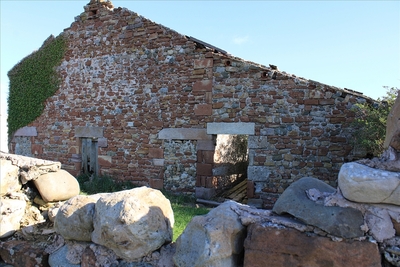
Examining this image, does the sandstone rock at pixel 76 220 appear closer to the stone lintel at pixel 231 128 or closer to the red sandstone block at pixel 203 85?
the stone lintel at pixel 231 128

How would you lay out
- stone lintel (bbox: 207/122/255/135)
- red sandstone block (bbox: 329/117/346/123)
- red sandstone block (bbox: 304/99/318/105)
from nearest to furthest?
red sandstone block (bbox: 329/117/346/123) → red sandstone block (bbox: 304/99/318/105) → stone lintel (bbox: 207/122/255/135)

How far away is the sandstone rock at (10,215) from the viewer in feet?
10.2

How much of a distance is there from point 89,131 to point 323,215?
852 cm

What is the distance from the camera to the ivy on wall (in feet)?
34.3

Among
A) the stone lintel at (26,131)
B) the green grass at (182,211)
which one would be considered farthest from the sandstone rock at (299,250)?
the stone lintel at (26,131)

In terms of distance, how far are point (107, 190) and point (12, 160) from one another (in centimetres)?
550

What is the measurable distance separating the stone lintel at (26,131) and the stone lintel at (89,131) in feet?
6.60

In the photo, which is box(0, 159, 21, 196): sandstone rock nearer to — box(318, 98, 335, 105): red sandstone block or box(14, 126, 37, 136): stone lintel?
box(318, 98, 335, 105): red sandstone block

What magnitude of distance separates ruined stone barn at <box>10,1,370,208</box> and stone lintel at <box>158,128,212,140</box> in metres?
0.02

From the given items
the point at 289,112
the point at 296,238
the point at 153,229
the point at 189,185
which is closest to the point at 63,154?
the point at 189,185

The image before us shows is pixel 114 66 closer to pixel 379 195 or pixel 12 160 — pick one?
pixel 12 160

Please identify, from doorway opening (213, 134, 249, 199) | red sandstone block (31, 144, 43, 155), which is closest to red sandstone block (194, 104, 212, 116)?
doorway opening (213, 134, 249, 199)

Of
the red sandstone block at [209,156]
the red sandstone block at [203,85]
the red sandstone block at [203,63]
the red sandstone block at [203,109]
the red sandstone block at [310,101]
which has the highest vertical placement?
the red sandstone block at [203,63]

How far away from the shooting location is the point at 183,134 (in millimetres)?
8141
